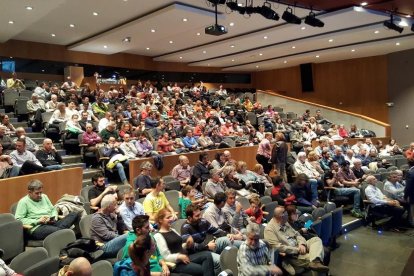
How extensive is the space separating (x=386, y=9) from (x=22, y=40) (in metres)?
10.8

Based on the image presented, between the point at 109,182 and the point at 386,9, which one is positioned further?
the point at 386,9

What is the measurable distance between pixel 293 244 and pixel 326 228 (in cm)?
94

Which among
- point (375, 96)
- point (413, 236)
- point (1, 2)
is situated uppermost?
point (1, 2)

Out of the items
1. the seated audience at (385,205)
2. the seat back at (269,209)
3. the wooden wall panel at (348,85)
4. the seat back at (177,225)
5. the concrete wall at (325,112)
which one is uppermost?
the wooden wall panel at (348,85)

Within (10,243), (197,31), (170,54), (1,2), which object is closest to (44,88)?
(1,2)

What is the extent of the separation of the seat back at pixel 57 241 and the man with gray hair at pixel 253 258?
155 cm

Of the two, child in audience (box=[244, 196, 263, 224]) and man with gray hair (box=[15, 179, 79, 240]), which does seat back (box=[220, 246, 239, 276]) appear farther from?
man with gray hair (box=[15, 179, 79, 240])

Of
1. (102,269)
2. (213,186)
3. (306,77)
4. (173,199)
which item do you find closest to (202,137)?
(213,186)

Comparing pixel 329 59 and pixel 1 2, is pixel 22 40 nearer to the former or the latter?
pixel 1 2

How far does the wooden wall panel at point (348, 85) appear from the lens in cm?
1534

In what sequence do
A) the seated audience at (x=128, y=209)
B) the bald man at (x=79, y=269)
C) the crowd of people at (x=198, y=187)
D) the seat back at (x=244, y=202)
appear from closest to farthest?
the bald man at (x=79, y=269) → the crowd of people at (x=198, y=187) → the seated audience at (x=128, y=209) → the seat back at (x=244, y=202)

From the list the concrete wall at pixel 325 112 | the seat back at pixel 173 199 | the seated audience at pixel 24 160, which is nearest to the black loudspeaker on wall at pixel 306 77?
Answer: the concrete wall at pixel 325 112

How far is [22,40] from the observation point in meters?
12.5

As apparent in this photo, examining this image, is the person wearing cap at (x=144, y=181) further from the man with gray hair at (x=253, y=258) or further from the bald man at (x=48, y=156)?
the man with gray hair at (x=253, y=258)
